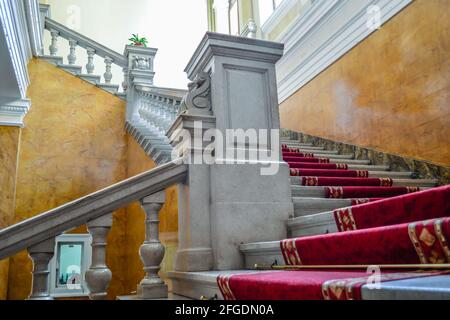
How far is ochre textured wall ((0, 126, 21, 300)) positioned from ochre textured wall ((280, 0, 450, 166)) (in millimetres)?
4401

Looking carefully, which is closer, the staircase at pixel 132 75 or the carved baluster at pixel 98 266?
the carved baluster at pixel 98 266

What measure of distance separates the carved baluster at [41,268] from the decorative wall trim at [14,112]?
436 centimetres

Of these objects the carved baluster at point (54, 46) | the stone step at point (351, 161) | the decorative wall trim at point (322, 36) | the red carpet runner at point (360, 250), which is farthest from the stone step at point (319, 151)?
the carved baluster at point (54, 46)

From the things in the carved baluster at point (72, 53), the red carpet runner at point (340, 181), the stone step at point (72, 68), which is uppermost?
the carved baluster at point (72, 53)

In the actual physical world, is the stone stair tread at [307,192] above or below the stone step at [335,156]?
below

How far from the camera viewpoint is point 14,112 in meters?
5.70

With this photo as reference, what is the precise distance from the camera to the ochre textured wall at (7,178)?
5480 millimetres

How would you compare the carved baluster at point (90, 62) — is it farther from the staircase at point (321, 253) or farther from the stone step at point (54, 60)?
the staircase at point (321, 253)

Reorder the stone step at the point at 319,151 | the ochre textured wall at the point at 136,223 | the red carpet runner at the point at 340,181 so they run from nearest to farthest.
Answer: the red carpet runner at the point at 340,181 < the ochre textured wall at the point at 136,223 < the stone step at the point at 319,151

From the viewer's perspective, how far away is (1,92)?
17.6ft

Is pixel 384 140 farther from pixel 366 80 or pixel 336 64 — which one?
pixel 336 64

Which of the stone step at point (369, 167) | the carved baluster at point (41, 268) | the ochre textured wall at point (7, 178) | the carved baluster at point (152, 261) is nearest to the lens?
the carved baluster at point (41, 268)

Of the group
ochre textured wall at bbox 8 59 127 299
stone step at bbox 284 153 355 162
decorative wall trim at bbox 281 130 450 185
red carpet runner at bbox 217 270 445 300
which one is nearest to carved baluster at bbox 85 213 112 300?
red carpet runner at bbox 217 270 445 300

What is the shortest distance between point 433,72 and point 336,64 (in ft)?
6.20
